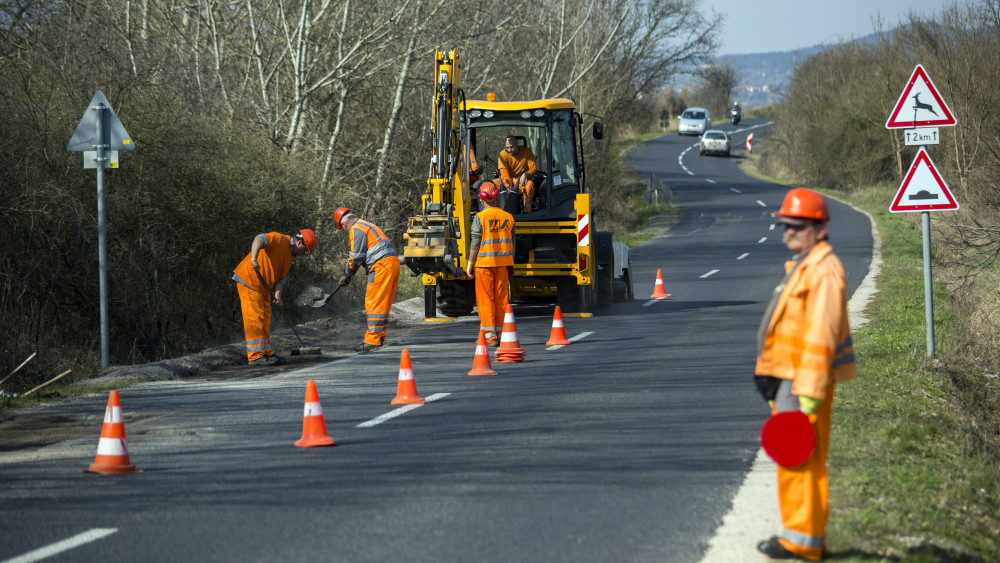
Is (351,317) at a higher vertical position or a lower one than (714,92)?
lower

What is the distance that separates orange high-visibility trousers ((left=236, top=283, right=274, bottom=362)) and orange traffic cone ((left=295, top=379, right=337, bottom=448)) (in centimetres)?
518

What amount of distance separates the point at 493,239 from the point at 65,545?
8.34 meters

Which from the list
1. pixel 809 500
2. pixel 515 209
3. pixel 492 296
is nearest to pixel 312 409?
pixel 809 500

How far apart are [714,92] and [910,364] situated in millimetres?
113199

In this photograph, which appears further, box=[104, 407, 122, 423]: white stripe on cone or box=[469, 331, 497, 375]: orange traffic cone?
box=[469, 331, 497, 375]: orange traffic cone

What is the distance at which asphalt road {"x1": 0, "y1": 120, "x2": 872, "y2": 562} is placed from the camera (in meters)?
5.79

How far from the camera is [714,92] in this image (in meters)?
121

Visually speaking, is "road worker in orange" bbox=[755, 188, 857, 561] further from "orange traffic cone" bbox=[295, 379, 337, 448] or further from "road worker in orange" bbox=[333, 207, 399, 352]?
"road worker in orange" bbox=[333, 207, 399, 352]

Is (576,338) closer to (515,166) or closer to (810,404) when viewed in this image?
(515,166)

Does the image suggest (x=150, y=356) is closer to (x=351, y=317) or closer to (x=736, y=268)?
(x=351, y=317)

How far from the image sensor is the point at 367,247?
14219mm

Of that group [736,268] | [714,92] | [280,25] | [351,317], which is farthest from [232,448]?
[714,92]

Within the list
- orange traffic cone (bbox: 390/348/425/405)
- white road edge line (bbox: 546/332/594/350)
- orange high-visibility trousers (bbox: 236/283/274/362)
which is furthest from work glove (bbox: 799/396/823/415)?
orange high-visibility trousers (bbox: 236/283/274/362)

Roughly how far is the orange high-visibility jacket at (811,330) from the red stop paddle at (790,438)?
13 cm
